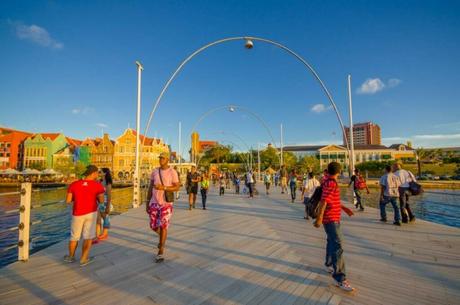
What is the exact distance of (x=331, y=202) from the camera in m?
3.54

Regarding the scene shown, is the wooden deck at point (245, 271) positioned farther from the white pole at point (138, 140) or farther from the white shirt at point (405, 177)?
the white pole at point (138, 140)

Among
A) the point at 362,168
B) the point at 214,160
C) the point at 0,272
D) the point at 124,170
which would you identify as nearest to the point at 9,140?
the point at 124,170

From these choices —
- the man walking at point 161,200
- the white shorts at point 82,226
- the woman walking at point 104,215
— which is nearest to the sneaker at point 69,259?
the white shorts at point 82,226

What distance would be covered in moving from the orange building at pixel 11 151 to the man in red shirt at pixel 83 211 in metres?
81.3

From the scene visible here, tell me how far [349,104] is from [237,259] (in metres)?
10.5

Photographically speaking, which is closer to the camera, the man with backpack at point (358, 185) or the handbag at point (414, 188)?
the handbag at point (414, 188)

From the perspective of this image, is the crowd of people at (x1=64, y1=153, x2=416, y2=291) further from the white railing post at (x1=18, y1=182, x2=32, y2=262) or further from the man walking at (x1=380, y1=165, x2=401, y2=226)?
the white railing post at (x1=18, y1=182, x2=32, y2=262)

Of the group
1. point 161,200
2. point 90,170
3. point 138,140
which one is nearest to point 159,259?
point 161,200

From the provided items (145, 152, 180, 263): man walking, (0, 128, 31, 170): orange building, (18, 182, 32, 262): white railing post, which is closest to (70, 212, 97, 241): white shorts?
(18, 182, 32, 262): white railing post

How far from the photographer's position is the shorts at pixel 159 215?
455 cm

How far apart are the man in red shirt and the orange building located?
81.3 m

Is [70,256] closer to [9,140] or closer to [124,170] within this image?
[124,170]

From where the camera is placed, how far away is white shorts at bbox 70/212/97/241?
13.9 ft

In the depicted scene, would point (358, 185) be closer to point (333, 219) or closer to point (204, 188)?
point (204, 188)
